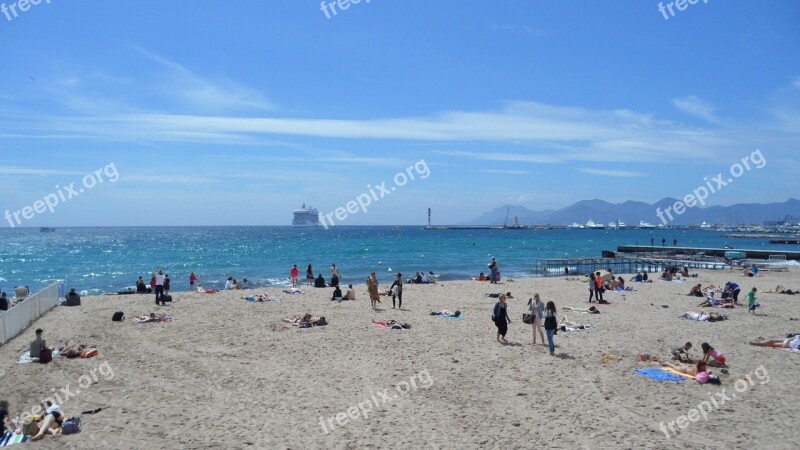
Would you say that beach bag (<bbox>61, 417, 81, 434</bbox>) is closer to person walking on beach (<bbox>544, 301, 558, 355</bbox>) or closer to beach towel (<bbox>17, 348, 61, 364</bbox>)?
beach towel (<bbox>17, 348, 61, 364</bbox>)

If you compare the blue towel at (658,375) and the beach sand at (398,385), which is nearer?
the beach sand at (398,385)

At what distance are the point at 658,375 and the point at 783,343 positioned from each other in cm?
509

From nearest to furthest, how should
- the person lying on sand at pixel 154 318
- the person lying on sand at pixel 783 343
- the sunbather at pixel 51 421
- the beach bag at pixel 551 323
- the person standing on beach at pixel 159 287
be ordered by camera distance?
the sunbather at pixel 51 421 → the beach bag at pixel 551 323 → the person lying on sand at pixel 783 343 → the person lying on sand at pixel 154 318 → the person standing on beach at pixel 159 287

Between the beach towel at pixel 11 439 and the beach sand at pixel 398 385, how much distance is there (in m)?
0.26

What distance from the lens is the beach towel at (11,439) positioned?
809 cm

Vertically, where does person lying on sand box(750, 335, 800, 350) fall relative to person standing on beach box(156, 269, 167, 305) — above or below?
below

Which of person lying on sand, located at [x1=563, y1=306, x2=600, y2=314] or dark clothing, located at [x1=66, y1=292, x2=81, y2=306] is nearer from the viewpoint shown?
person lying on sand, located at [x1=563, y1=306, x2=600, y2=314]

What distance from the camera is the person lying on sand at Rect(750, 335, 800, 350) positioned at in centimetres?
1341

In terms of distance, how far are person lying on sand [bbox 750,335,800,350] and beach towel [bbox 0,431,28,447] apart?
16280 millimetres

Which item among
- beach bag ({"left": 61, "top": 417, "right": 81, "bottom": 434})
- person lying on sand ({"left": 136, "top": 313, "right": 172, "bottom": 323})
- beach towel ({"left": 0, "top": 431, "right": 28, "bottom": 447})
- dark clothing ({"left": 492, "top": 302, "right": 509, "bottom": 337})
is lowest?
beach towel ({"left": 0, "top": 431, "right": 28, "bottom": 447})

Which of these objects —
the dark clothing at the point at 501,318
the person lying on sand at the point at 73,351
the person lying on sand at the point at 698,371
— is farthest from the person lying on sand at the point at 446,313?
the person lying on sand at the point at 73,351

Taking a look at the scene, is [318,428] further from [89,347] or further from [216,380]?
[89,347]

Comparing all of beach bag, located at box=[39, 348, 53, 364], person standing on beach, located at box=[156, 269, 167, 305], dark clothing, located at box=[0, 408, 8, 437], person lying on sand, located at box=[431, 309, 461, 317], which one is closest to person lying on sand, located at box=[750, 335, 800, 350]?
person lying on sand, located at box=[431, 309, 461, 317]

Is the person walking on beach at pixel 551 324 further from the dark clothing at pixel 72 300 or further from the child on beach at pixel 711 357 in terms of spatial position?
the dark clothing at pixel 72 300
